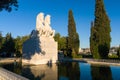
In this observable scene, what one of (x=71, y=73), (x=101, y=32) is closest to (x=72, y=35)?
(x=101, y=32)

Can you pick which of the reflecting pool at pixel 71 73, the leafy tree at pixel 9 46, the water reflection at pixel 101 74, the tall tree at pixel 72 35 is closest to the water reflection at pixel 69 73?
the reflecting pool at pixel 71 73

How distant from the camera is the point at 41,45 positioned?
1427 inches

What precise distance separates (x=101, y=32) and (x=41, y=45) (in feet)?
42.9

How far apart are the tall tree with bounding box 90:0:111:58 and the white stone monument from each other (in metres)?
9.42

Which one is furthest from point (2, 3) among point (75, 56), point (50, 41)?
point (75, 56)

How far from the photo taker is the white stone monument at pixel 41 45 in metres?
35.8

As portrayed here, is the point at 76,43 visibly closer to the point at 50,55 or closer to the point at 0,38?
the point at 50,55

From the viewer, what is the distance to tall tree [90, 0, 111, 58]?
41125 millimetres

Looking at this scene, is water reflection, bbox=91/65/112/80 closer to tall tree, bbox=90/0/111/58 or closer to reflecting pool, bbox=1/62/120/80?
reflecting pool, bbox=1/62/120/80

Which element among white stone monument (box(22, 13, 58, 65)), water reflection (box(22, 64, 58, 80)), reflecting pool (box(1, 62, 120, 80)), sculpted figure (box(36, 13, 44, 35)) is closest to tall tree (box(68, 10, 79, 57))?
white stone monument (box(22, 13, 58, 65))

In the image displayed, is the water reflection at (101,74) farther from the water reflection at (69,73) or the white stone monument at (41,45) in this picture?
the white stone monument at (41,45)

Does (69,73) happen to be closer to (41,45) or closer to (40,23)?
(41,45)

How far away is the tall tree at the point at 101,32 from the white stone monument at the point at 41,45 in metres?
9.42

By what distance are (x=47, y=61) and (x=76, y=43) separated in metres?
18.5
